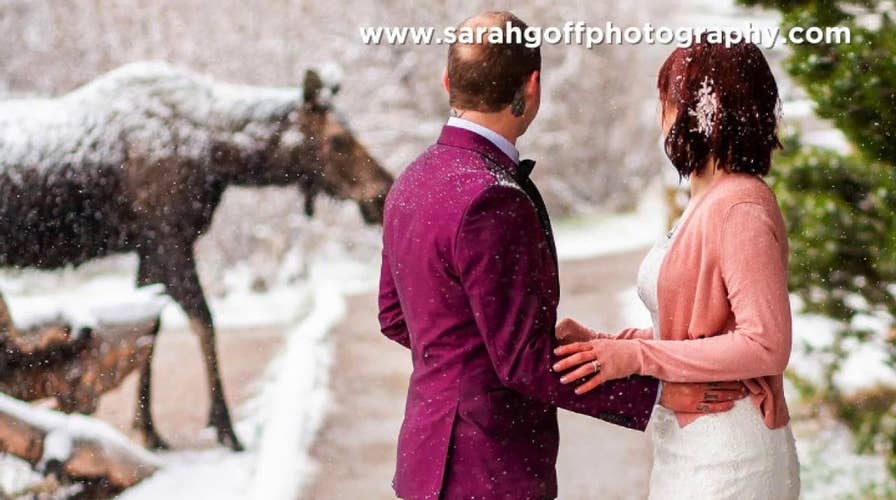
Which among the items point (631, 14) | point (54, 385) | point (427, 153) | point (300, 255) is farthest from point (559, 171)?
point (54, 385)

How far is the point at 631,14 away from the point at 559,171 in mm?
567

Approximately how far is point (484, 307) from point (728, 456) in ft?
1.66

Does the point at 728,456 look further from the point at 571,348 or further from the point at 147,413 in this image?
the point at 147,413

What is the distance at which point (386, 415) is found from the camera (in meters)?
3.28

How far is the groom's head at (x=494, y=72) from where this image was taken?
1.67 m

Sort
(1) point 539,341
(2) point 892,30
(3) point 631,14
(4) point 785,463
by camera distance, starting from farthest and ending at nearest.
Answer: (3) point 631,14 < (2) point 892,30 < (4) point 785,463 < (1) point 539,341

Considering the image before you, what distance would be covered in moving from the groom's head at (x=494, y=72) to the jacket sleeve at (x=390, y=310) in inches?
16.3

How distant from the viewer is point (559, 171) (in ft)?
10.8

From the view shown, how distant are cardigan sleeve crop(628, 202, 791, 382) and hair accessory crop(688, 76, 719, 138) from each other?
153 millimetres

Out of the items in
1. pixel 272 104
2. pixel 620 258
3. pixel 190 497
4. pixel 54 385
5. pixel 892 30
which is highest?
pixel 892 30

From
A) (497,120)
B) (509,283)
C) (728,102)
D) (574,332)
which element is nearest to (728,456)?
(574,332)

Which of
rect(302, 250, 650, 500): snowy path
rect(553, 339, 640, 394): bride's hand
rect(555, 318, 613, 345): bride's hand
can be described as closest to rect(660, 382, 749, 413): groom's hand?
rect(553, 339, 640, 394): bride's hand

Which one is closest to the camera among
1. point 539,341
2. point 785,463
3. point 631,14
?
point 539,341

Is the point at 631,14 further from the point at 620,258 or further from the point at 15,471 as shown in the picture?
the point at 15,471
